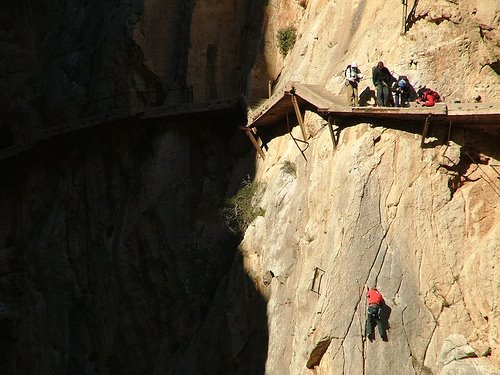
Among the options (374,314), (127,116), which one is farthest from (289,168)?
(127,116)

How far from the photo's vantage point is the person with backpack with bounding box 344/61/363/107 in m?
22.2

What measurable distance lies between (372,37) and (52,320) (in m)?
16.9

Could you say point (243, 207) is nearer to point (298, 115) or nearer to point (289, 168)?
point (289, 168)

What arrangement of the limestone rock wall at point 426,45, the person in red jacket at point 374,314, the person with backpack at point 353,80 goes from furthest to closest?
the person with backpack at point 353,80 → the limestone rock wall at point 426,45 → the person in red jacket at point 374,314

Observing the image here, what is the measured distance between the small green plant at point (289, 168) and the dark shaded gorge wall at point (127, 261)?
3295 millimetres

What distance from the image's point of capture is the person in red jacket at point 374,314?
758 inches

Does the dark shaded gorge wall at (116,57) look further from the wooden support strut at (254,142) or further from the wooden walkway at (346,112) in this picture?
the wooden walkway at (346,112)

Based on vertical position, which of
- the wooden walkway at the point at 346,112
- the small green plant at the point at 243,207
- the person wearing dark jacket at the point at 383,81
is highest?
the person wearing dark jacket at the point at 383,81

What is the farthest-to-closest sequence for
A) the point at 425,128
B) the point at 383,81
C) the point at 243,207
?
the point at 243,207 < the point at 383,81 < the point at 425,128

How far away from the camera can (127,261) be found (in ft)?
98.2

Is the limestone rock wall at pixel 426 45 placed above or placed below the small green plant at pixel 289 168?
above

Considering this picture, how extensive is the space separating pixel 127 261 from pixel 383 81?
12.7 metres

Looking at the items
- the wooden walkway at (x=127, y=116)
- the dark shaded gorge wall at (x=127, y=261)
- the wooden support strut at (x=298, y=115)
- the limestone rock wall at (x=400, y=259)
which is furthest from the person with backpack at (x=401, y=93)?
the wooden walkway at (x=127, y=116)

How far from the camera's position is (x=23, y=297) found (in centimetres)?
3406
